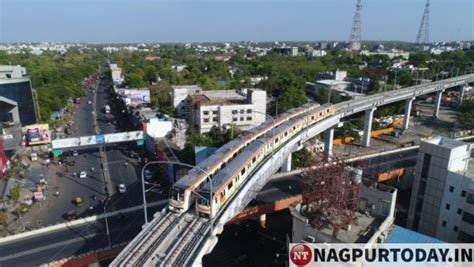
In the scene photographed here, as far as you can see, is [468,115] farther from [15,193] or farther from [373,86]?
[15,193]

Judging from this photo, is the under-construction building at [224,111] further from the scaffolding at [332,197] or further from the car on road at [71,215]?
the scaffolding at [332,197]

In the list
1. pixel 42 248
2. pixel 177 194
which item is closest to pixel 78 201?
pixel 42 248

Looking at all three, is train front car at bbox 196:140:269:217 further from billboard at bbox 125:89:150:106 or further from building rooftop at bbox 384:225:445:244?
billboard at bbox 125:89:150:106

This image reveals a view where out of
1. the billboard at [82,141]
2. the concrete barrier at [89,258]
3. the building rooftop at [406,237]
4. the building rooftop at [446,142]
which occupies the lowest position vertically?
the concrete barrier at [89,258]

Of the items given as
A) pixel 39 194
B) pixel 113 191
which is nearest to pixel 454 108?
pixel 113 191

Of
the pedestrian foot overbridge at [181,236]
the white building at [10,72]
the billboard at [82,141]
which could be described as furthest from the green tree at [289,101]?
the white building at [10,72]

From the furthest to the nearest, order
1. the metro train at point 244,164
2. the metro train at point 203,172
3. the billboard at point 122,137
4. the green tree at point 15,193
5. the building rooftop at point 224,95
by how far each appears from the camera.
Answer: the building rooftop at point 224,95
the billboard at point 122,137
the green tree at point 15,193
the metro train at point 203,172
the metro train at point 244,164
